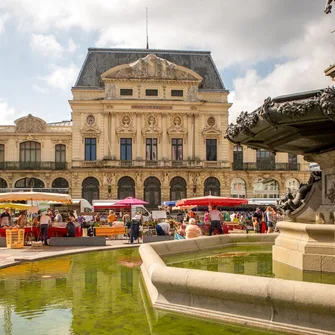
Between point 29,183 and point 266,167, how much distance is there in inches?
1016

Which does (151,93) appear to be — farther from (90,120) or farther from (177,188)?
(177,188)

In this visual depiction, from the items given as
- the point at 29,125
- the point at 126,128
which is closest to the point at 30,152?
the point at 29,125

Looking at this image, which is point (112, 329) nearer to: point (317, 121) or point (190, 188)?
point (317, 121)

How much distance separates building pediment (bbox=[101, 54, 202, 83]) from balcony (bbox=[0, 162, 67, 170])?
10.4 metres

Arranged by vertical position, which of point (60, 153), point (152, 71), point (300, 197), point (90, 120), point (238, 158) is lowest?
point (300, 197)

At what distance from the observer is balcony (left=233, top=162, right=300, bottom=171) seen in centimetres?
5000

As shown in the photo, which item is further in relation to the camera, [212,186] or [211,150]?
[211,150]

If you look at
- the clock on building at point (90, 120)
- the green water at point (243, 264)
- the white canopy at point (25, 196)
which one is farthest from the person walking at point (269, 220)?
the clock on building at point (90, 120)

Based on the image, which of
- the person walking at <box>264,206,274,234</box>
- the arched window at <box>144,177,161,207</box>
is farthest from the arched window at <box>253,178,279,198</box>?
the person walking at <box>264,206,274,234</box>

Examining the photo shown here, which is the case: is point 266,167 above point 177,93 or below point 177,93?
below

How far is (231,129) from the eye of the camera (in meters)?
8.70

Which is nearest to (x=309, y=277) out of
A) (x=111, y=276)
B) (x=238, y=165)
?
(x=111, y=276)

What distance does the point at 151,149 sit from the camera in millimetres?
48188

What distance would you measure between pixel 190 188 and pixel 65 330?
4216 cm
